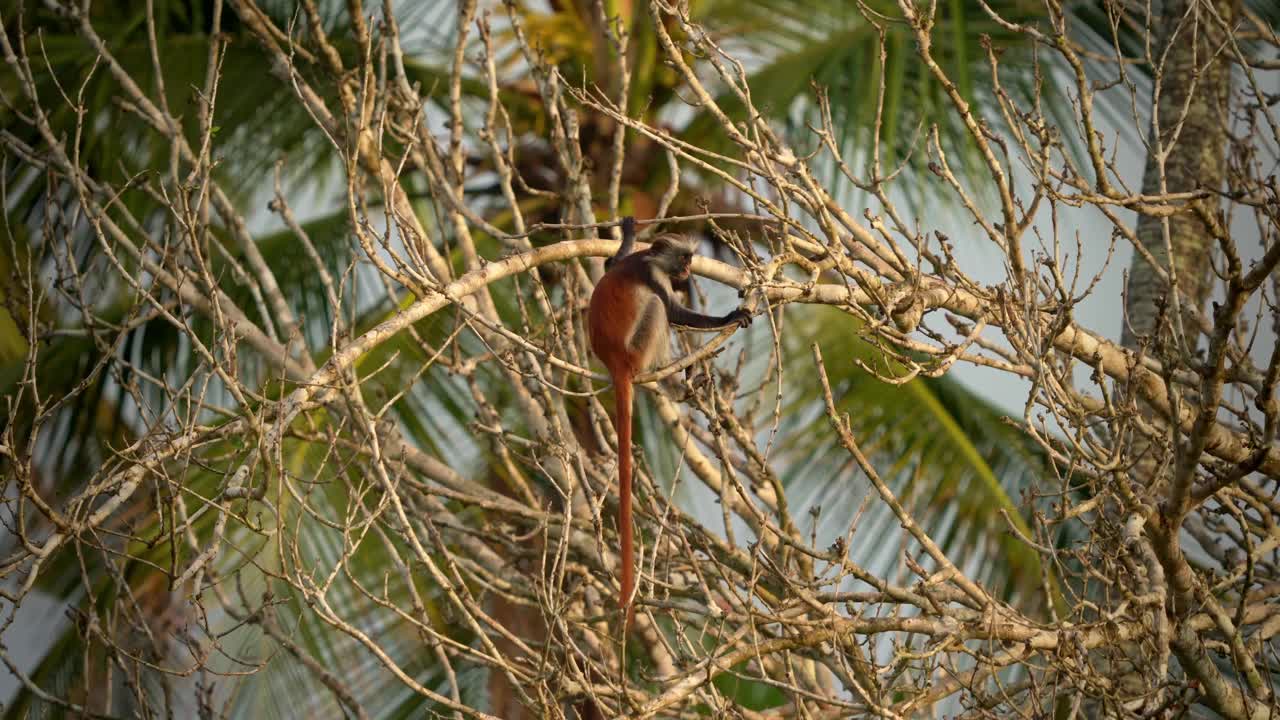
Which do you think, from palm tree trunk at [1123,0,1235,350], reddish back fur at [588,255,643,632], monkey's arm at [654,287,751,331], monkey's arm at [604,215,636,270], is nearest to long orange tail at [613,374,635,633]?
reddish back fur at [588,255,643,632]

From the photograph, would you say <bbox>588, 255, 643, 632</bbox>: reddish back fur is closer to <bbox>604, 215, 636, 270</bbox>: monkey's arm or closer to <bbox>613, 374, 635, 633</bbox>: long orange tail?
<bbox>613, 374, 635, 633</bbox>: long orange tail

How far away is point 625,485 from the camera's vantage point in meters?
3.59

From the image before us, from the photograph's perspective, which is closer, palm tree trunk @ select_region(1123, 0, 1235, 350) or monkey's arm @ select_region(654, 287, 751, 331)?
monkey's arm @ select_region(654, 287, 751, 331)

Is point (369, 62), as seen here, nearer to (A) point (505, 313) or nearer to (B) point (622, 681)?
(B) point (622, 681)

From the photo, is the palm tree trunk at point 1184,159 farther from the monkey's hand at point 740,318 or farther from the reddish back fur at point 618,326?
the monkey's hand at point 740,318

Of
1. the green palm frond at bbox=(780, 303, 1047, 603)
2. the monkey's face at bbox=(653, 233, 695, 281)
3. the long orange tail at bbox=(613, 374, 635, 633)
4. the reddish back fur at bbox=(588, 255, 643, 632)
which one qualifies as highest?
the green palm frond at bbox=(780, 303, 1047, 603)

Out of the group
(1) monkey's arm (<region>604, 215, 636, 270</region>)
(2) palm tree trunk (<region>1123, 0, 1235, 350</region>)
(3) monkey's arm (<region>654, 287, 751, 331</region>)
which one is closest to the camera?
(3) monkey's arm (<region>654, 287, 751, 331</region>)

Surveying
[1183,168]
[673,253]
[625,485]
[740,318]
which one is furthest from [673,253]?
[1183,168]

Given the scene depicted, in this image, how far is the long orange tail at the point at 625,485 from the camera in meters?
3.35

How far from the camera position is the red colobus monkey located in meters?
3.95

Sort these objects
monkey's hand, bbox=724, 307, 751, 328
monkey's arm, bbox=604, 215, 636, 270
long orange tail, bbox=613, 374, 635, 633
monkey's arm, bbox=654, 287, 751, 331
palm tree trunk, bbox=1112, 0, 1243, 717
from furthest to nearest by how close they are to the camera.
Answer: palm tree trunk, bbox=1112, 0, 1243, 717 → monkey's arm, bbox=604, 215, 636, 270 → monkey's arm, bbox=654, 287, 751, 331 → monkey's hand, bbox=724, 307, 751, 328 → long orange tail, bbox=613, 374, 635, 633

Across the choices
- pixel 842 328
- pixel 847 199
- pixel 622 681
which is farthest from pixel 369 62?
pixel 842 328

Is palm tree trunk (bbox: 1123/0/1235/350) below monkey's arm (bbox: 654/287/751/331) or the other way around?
the other way around

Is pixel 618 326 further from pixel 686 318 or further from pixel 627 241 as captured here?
pixel 627 241
